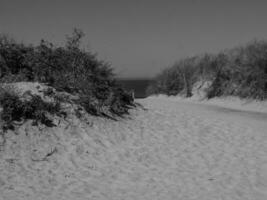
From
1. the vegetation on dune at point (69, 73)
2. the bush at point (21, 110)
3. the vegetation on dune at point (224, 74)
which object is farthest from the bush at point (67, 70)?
the vegetation on dune at point (224, 74)

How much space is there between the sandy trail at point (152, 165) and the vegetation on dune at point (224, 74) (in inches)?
271

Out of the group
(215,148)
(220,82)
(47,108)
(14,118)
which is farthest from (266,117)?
(14,118)

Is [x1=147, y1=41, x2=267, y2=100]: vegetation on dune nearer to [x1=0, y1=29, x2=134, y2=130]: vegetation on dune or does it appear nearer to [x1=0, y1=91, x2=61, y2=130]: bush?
[x1=0, y1=29, x2=134, y2=130]: vegetation on dune

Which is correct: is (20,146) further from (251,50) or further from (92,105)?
(251,50)

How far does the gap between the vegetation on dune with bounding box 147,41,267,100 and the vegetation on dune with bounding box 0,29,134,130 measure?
7.76 metres

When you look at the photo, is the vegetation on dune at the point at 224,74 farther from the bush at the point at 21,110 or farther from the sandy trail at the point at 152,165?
the bush at the point at 21,110

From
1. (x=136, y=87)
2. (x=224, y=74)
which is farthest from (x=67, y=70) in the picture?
(x=136, y=87)

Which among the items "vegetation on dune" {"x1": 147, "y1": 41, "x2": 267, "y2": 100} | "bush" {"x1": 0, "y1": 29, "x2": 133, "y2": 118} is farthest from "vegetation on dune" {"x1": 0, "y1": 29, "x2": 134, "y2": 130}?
"vegetation on dune" {"x1": 147, "y1": 41, "x2": 267, "y2": 100}

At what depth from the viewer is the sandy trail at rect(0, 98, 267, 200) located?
534 cm

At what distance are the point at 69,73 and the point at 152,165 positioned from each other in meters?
5.51

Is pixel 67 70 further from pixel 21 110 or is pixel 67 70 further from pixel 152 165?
pixel 152 165

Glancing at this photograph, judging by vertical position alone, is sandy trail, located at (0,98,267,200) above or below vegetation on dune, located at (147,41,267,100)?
below

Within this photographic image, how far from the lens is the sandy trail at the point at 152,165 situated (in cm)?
534

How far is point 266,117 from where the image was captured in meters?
12.7
